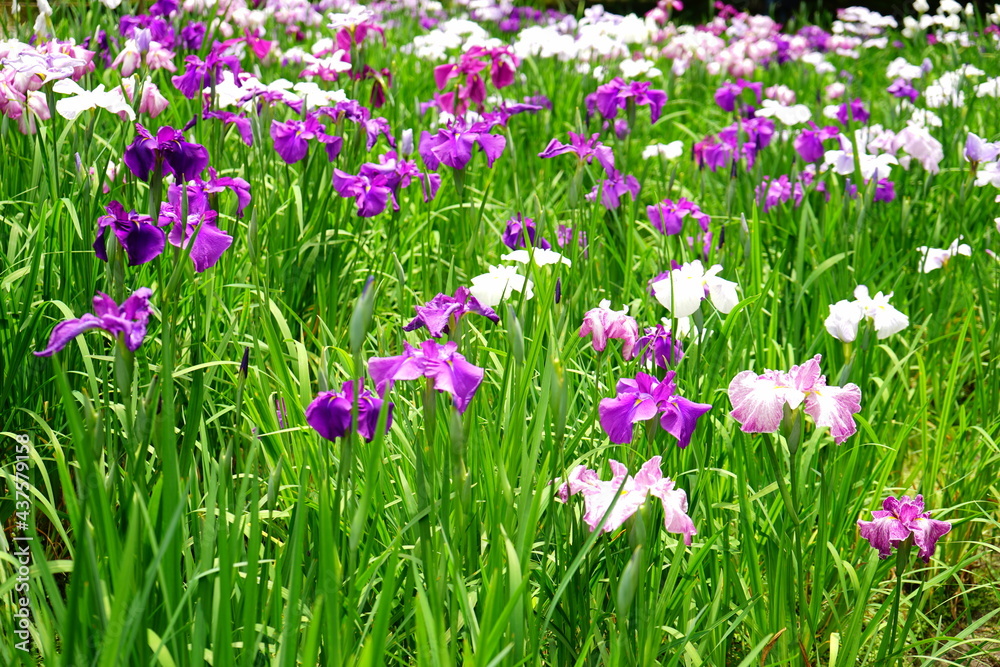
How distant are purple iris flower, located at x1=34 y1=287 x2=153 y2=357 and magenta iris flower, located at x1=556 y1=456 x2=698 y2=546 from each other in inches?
27.3

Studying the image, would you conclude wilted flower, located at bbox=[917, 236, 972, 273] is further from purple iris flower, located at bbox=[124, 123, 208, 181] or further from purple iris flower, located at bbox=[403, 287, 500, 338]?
purple iris flower, located at bbox=[124, 123, 208, 181]

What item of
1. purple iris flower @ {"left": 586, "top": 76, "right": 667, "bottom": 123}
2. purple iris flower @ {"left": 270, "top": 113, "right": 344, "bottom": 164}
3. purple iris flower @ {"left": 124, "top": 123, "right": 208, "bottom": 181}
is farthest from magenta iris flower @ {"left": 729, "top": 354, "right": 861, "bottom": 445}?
purple iris flower @ {"left": 586, "top": 76, "right": 667, "bottom": 123}

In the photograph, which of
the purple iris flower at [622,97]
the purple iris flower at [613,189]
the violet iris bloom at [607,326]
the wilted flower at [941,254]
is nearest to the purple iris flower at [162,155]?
the violet iris bloom at [607,326]

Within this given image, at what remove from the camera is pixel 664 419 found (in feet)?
4.84

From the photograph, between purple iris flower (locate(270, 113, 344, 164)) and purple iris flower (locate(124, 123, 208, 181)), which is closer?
purple iris flower (locate(124, 123, 208, 181))

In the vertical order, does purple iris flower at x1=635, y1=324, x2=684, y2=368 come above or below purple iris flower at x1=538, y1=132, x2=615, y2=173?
below

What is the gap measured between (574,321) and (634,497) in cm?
100

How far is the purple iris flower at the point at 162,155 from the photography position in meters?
1.80

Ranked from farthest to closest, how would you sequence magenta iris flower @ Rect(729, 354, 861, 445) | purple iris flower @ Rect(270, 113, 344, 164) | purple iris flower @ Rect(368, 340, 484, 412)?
purple iris flower @ Rect(270, 113, 344, 164)
magenta iris flower @ Rect(729, 354, 861, 445)
purple iris flower @ Rect(368, 340, 484, 412)

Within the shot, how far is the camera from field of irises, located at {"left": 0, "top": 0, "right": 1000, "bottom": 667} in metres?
1.29

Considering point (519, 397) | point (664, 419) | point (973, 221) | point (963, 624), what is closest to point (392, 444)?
point (519, 397)

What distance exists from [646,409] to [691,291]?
1.68 ft

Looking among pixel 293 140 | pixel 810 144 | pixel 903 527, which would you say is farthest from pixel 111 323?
pixel 810 144

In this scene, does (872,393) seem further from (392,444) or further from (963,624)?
(392,444)
